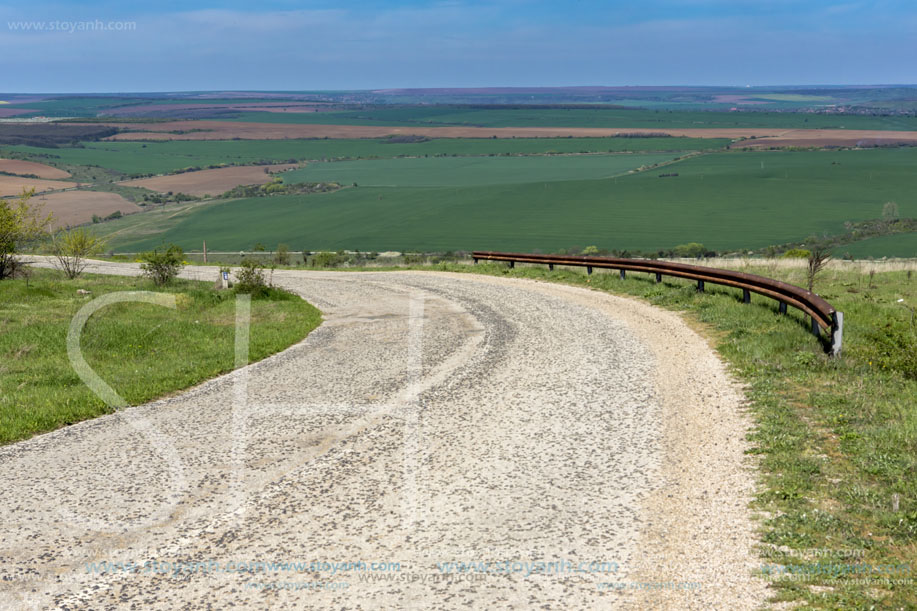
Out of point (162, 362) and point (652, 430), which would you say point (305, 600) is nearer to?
point (652, 430)

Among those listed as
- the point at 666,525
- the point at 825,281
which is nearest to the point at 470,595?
the point at 666,525

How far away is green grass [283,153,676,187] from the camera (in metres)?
155

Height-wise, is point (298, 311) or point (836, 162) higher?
point (836, 162)

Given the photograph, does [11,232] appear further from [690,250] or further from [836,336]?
[690,250]

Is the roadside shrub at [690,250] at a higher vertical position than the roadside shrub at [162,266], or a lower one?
lower

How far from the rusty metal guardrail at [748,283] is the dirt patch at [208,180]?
443 feet

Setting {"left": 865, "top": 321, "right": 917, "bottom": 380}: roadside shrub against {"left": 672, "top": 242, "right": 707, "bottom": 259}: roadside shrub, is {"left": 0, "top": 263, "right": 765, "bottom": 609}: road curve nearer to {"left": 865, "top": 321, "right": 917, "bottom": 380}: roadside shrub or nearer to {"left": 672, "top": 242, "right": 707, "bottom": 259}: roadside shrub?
A: {"left": 865, "top": 321, "right": 917, "bottom": 380}: roadside shrub

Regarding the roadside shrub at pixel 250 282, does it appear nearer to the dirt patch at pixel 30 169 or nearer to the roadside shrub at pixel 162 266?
the roadside shrub at pixel 162 266

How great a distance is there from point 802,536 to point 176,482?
6.02 m

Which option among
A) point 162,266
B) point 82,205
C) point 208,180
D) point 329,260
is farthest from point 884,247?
point 208,180

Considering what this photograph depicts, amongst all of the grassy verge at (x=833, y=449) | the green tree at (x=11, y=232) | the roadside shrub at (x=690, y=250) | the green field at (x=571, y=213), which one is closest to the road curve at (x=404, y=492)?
the grassy verge at (x=833, y=449)

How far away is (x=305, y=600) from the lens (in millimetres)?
5785

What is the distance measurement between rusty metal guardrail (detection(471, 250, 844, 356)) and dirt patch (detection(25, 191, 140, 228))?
97235mm

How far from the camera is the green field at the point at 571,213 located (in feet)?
290
